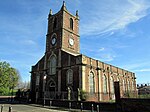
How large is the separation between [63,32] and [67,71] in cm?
930

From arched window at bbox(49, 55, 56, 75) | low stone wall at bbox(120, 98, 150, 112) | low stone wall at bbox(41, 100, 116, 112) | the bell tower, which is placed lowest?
low stone wall at bbox(41, 100, 116, 112)

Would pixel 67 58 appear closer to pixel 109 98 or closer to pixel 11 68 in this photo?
pixel 109 98

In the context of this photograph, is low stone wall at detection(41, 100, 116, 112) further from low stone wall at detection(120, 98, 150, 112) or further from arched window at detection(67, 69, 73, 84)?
arched window at detection(67, 69, 73, 84)

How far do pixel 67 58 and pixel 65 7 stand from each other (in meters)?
13.8

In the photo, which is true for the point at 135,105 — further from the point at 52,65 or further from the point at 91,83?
the point at 52,65

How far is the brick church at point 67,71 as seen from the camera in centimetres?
2829

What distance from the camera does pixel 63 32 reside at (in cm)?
3466

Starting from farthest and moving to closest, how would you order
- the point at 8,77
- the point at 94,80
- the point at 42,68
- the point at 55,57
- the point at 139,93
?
the point at 8,77, the point at 42,68, the point at 55,57, the point at 94,80, the point at 139,93

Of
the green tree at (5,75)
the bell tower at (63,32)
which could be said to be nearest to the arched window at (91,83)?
the bell tower at (63,32)

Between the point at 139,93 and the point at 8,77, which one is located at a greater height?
the point at 8,77

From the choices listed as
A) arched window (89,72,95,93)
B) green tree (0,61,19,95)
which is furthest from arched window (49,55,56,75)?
green tree (0,61,19,95)

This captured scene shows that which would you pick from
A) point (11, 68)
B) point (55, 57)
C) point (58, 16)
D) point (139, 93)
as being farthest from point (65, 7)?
point (139, 93)

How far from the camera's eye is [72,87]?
28.6 meters

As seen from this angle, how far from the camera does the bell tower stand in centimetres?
3469
